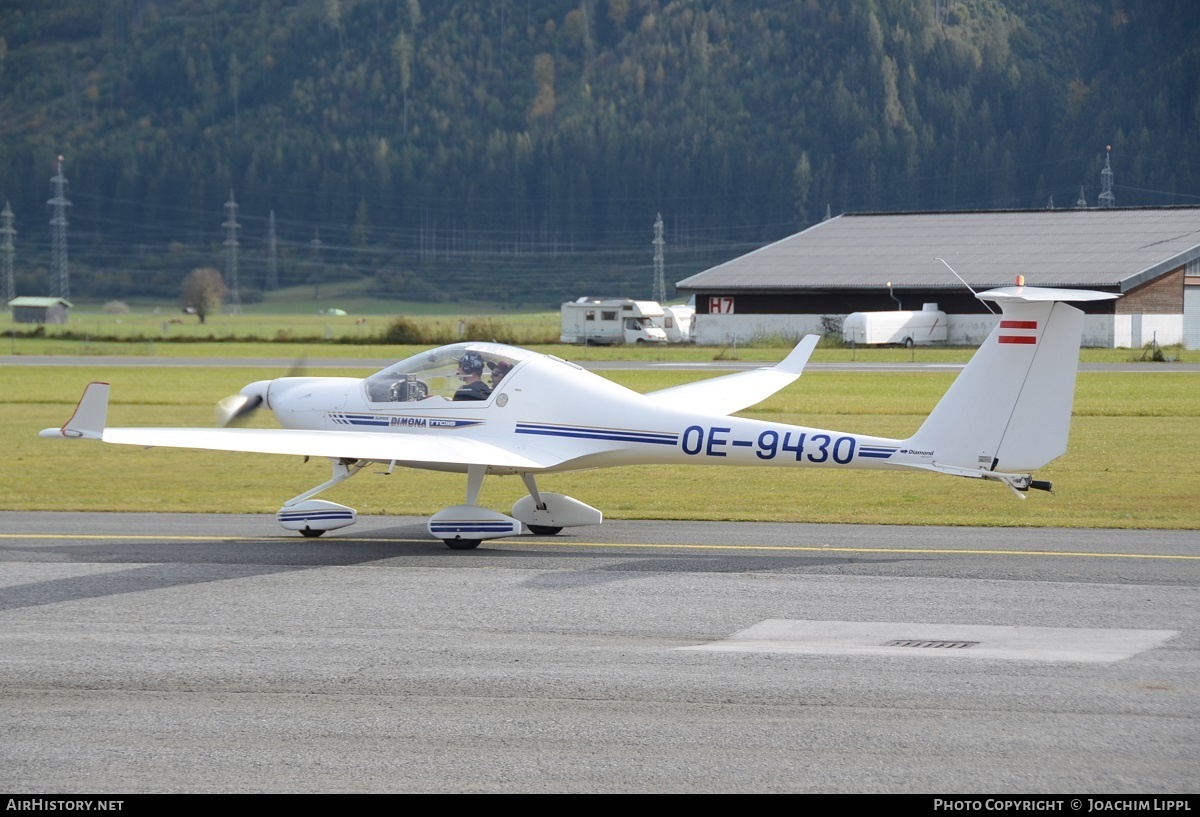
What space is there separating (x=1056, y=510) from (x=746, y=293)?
62420mm

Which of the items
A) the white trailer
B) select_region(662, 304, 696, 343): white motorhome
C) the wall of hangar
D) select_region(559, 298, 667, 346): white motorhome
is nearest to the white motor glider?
the wall of hangar

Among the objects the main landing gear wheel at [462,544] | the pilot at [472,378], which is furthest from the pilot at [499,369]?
the main landing gear wheel at [462,544]

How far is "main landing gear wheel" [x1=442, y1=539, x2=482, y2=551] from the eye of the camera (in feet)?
49.8

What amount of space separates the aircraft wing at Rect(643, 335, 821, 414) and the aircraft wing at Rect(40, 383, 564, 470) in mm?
3141

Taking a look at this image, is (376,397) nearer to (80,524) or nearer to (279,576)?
(279,576)

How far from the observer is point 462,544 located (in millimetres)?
15250

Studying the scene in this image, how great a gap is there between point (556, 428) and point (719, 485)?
7056 mm

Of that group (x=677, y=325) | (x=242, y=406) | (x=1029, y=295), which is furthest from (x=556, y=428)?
(x=677, y=325)

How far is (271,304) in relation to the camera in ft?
641

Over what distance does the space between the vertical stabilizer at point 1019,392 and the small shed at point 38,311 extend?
140203mm

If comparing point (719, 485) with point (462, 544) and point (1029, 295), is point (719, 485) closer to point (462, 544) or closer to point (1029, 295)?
point (462, 544)

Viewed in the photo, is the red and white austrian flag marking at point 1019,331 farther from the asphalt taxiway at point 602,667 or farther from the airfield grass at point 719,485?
the airfield grass at point 719,485

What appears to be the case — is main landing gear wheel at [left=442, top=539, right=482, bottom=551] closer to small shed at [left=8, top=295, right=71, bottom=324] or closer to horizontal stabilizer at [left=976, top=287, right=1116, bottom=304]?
horizontal stabilizer at [left=976, top=287, right=1116, bottom=304]

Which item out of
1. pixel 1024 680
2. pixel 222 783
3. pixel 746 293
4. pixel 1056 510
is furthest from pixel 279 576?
pixel 746 293
